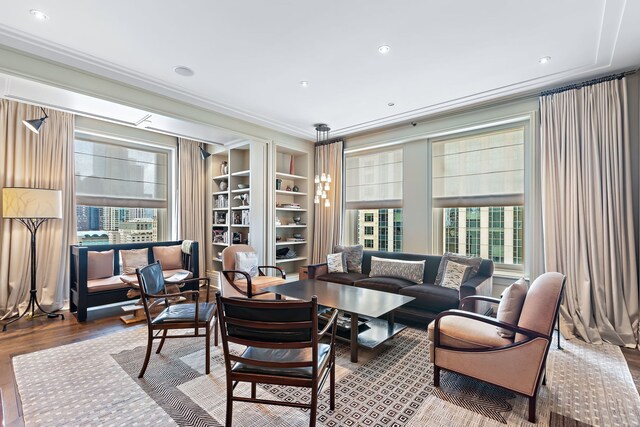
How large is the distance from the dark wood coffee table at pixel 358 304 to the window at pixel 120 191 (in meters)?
3.36

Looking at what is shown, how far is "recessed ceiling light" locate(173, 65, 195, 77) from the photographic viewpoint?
130 inches

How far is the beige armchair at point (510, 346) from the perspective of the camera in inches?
78.2

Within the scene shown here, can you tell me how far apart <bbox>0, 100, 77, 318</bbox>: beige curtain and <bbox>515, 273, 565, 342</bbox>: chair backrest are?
5.49m

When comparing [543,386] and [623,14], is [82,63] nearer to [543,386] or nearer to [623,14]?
[623,14]

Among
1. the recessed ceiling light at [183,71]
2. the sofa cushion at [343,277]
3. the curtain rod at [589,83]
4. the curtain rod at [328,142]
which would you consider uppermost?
the recessed ceiling light at [183,71]

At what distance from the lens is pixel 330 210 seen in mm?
5816

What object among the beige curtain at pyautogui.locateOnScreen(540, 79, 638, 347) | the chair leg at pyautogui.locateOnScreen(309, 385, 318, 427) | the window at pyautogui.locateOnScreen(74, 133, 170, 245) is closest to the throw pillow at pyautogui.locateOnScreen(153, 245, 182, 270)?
the window at pyautogui.locateOnScreen(74, 133, 170, 245)

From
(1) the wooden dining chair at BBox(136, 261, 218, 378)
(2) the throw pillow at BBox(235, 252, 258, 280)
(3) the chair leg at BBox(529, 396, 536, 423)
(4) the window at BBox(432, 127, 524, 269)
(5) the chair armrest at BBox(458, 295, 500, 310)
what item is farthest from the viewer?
(2) the throw pillow at BBox(235, 252, 258, 280)

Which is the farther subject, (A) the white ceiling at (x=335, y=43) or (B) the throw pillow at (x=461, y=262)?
(B) the throw pillow at (x=461, y=262)

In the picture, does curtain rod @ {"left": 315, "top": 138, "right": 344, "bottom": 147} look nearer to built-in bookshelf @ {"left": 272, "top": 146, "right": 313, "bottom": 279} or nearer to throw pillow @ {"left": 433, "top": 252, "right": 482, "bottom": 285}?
built-in bookshelf @ {"left": 272, "top": 146, "right": 313, "bottom": 279}

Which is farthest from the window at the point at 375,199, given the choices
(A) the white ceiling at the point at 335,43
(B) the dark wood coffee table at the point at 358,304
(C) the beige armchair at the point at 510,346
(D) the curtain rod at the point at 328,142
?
(C) the beige armchair at the point at 510,346

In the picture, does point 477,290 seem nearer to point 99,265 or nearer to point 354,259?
point 354,259

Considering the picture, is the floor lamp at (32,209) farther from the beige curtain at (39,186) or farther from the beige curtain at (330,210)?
the beige curtain at (330,210)

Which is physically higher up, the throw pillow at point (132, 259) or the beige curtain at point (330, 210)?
the beige curtain at point (330, 210)
